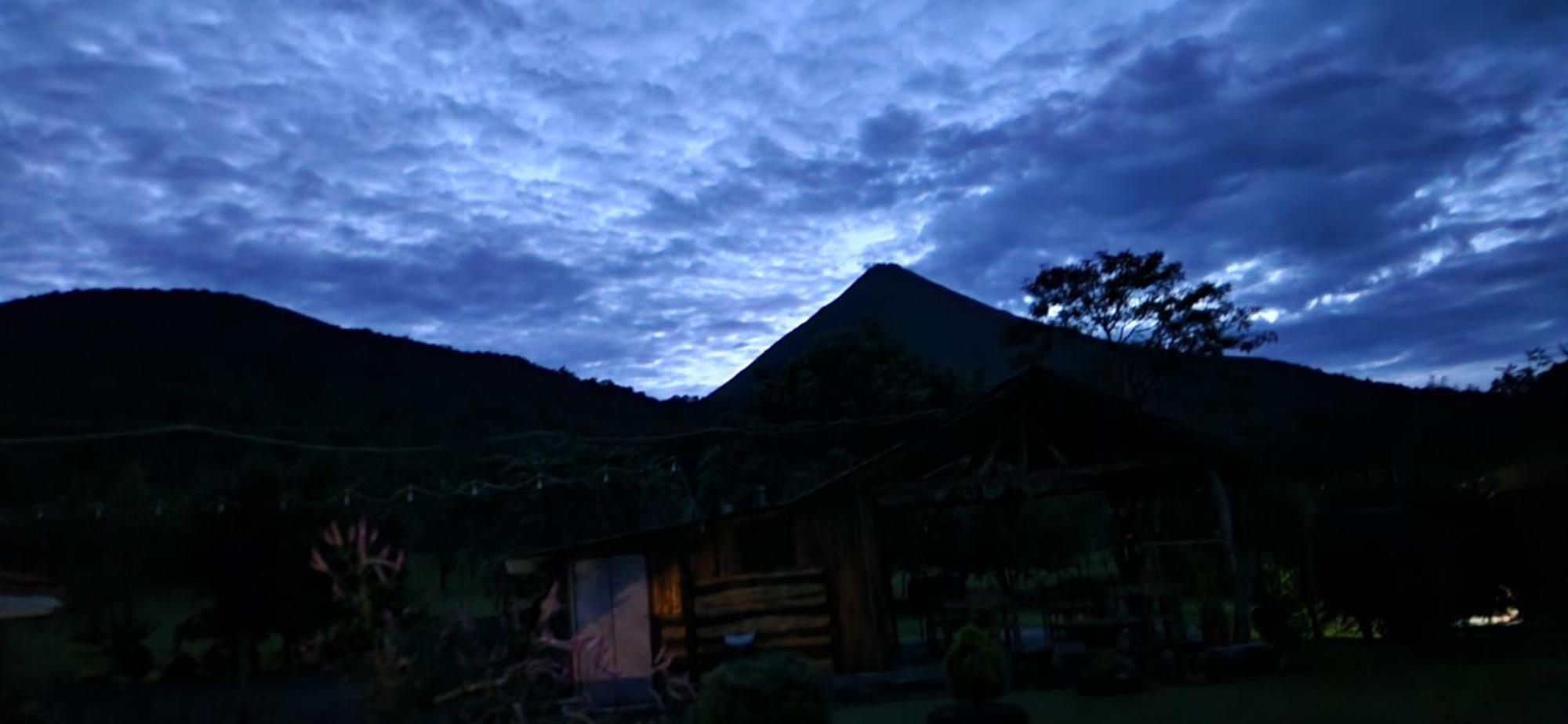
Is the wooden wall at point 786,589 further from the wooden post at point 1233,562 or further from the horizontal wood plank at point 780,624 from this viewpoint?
the wooden post at point 1233,562

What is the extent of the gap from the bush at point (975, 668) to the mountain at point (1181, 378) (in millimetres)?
6520

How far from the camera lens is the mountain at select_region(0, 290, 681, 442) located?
49406mm

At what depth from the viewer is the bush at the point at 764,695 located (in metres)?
9.94

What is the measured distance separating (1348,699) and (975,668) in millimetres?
4350

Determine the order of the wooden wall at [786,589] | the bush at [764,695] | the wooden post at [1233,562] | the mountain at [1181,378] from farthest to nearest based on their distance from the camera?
the mountain at [1181,378]
the wooden wall at [786,589]
the wooden post at [1233,562]
the bush at [764,695]

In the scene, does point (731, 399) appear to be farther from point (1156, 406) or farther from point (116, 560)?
point (116, 560)

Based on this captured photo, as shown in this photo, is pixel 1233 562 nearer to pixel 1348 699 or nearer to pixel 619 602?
Result: pixel 1348 699

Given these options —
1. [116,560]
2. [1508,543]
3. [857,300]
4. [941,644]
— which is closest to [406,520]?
[116,560]

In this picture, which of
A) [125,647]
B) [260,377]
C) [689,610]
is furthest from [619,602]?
[260,377]

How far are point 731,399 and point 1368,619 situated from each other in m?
39.3

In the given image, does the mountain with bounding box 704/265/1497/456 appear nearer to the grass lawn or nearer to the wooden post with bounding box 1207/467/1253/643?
the wooden post with bounding box 1207/467/1253/643

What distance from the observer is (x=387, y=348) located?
64.9m

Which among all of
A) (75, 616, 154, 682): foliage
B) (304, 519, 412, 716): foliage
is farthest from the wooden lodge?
(75, 616, 154, 682): foliage

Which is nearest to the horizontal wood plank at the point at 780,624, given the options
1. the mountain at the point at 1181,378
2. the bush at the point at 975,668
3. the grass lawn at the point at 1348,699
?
the grass lawn at the point at 1348,699
